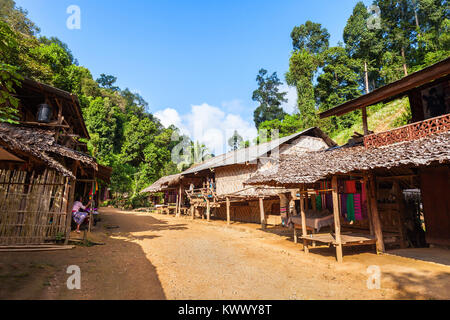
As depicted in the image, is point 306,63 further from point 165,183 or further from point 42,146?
point 42,146

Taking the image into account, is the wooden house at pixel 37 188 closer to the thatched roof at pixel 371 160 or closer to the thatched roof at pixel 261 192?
the thatched roof at pixel 371 160

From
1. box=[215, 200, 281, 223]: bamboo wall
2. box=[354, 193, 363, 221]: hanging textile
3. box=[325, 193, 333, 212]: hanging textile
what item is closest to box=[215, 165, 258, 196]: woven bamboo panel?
box=[215, 200, 281, 223]: bamboo wall

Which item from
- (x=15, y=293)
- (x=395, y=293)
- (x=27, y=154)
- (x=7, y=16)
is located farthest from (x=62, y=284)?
(x=7, y=16)

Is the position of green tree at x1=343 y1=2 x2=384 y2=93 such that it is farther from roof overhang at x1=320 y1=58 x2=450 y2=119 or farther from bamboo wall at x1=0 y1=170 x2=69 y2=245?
bamboo wall at x1=0 y1=170 x2=69 y2=245

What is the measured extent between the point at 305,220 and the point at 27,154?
8495 mm

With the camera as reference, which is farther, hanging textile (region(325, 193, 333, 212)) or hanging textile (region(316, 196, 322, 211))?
hanging textile (region(316, 196, 322, 211))

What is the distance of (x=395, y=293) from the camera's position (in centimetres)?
434

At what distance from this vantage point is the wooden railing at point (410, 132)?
657 cm

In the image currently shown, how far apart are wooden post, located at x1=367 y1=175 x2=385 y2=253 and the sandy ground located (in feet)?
1.58

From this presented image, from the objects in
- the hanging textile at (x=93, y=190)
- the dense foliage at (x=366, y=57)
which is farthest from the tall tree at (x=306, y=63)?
the hanging textile at (x=93, y=190)

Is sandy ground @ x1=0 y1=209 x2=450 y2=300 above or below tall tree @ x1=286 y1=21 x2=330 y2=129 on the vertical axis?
below

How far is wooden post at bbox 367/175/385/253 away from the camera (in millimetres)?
7492
